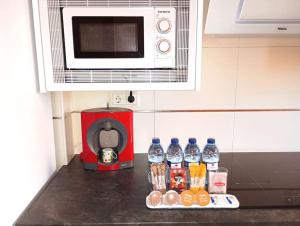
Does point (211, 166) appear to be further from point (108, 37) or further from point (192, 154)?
point (108, 37)

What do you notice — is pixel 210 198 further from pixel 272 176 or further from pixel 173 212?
pixel 272 176

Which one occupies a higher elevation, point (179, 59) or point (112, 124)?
point (179, 59)

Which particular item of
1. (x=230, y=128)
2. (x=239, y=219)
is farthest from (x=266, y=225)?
(x=230, y=128)

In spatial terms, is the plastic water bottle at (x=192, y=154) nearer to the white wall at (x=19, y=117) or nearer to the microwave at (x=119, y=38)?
the microwave at (x=119, y=38)

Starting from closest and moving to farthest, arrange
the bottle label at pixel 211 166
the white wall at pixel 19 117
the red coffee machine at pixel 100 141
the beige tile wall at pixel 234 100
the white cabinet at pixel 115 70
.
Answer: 1. the white wall at pixel 19 117
2. the white cabinet at pixel 115 70
3. the bottle label at pixel 211 166
4. the red coffee machine at pixel 100 141
5. the beige tile wall at pixel 234 100

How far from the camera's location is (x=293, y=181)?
3.37ft

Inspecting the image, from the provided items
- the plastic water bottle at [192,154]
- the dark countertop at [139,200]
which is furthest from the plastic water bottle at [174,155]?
the dark countertop at [139,200]

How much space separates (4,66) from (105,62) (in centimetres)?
33

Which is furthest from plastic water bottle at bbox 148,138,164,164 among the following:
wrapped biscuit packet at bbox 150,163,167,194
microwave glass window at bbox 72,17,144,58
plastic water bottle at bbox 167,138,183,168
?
microwave glass window at bbox 72,17,144,58

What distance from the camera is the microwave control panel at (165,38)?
0.89 metres

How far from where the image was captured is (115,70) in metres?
0.93

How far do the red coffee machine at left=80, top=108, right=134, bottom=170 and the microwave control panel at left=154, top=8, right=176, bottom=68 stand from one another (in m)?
0.32

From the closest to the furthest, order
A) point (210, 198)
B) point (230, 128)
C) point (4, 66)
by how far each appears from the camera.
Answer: point (4, 66) → point (210, 198) → point (230, 128)

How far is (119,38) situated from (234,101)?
746 millimetres
